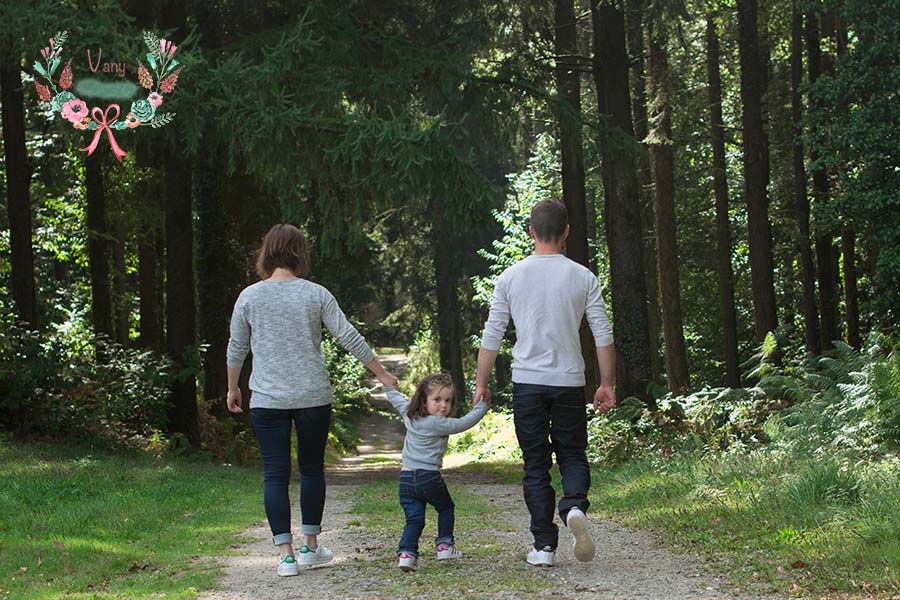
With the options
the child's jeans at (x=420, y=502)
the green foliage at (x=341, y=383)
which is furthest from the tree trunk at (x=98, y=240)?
the child's jeans at (x=420, y=502)

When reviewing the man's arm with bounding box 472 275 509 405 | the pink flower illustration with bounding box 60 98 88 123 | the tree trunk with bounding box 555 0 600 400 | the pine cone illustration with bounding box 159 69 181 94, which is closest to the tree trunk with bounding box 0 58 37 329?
the pink flower illustration with bounding box 60 98 88 123

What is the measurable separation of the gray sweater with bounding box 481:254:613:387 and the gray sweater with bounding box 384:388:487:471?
414 millimetres

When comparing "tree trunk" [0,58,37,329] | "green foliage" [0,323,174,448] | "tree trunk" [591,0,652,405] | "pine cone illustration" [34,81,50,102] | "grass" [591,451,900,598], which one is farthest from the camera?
"tree trunk" [0,58,37,329]

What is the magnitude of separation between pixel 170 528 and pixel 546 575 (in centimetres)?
402

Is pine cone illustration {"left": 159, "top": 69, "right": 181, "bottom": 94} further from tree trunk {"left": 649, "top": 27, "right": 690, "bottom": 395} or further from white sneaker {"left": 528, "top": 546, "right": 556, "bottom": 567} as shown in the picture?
tree trunk {"left": 649, "top": 27, "right": 690, "bottom": 395}

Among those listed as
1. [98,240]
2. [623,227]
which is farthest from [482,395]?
[98,240]

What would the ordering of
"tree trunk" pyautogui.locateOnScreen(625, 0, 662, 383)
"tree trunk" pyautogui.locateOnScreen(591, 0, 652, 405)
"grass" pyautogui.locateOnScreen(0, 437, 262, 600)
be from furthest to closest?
"tree trunk" pyautogui.locateOnScreen(625, 0, 662, 383) < "tree trunk" pyautogui.locateOnScreen(591, 0, 652, 405) < "grass" pyautogui.locateOnScreen(0, 437, 262, 600)

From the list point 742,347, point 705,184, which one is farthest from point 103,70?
point 742,347

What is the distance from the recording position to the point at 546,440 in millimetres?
6680

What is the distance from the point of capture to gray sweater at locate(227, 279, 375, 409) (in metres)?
6.63

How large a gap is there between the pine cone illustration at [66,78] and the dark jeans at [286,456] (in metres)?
9.07

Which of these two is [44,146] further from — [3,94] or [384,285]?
[384,285]

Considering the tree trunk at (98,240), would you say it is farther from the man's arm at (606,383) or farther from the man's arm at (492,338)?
the man's arm at (606,383)

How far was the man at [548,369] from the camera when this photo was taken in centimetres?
657
